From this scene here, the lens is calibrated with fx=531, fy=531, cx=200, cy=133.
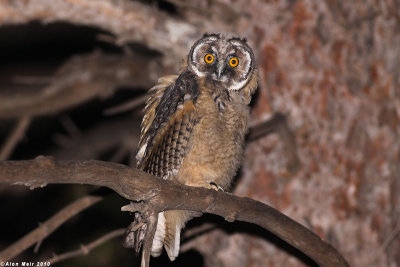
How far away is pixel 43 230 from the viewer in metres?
3.01

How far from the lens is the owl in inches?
128

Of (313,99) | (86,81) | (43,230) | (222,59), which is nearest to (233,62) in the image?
(222,59)

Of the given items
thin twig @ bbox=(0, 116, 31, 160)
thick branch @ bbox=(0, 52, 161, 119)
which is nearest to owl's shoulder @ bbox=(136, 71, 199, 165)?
thick branch @ bbox=(0, 52, 161, 119)

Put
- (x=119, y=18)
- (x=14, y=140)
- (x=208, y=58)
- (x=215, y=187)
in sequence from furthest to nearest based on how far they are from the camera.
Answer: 1. (x=14, y=140)
2. (x=119, y=18)
3. (x=208, y=58)
4. (x=215, y=187)

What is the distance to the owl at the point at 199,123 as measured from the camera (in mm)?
3252

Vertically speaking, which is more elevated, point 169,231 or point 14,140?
point 14,140

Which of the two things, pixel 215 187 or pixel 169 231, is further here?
pixel 169 231

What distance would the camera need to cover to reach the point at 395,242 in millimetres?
3975

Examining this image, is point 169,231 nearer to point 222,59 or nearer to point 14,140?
point 222,59

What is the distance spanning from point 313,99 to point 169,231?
58.5 inches

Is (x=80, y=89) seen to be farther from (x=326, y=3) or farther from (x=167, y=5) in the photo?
(x=326, y=3)

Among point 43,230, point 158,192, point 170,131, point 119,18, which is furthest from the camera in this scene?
point 119,18

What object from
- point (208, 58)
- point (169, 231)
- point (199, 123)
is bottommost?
point (169, 231)

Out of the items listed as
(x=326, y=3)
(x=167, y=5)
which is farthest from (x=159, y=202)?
(x=167, y=5)
